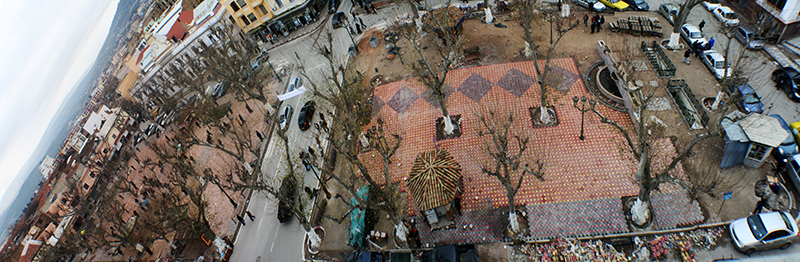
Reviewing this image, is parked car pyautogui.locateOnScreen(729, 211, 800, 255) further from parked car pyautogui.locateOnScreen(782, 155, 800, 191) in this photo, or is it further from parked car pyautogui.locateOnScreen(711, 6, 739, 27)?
parked car pyautogui.locateOnScreen(711, 6, 739, 27)

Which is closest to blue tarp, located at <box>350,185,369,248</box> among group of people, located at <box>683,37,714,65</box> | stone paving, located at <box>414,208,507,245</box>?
stone paving, located at <box>414,208,507,245</box>

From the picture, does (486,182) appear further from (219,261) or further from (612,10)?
(612,10)

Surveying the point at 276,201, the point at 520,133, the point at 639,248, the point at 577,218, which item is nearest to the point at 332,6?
the point at 276,201

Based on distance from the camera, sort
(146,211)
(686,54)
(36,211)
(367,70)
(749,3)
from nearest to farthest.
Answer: (686,54)
(749,3)
(146,211)
(367,70)
(36,211)

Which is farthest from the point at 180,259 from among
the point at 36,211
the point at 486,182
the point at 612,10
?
the point at 36,211

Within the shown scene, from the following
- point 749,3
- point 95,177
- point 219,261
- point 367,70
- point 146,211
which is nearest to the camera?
point 219,261

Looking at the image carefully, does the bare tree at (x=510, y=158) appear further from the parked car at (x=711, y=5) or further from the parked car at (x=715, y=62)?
the parked car at (x=711, y=5)

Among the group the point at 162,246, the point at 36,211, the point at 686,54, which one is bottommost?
the point at 36,211

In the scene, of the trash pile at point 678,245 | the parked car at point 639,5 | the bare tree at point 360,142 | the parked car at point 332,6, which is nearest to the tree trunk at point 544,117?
the trash pile at point 678,245
